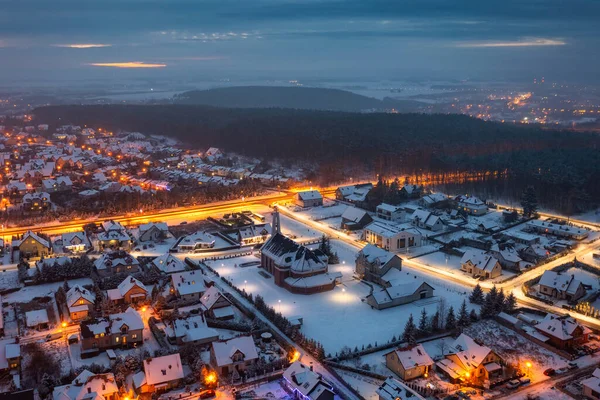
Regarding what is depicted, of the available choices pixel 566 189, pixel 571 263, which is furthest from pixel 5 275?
pixel 566 189

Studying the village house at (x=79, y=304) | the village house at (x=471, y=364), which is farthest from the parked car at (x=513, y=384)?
the village house at (x=79, y=304)

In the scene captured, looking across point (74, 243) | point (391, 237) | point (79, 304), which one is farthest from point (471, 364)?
point (74, 243)

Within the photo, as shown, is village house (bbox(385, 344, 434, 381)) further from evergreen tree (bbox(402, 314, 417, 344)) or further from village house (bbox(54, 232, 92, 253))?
→ village house (bbox(54, 232, 92, 253))

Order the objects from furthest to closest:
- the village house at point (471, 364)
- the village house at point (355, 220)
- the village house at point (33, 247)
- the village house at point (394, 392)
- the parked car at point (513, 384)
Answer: the village house at point (355, 220) < the village house at point (33, 247) < the village house at point (471, 364) < the parked car at point (513, 384) < the village house at point (394, 392)

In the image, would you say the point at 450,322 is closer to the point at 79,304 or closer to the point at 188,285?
the point at 188,285

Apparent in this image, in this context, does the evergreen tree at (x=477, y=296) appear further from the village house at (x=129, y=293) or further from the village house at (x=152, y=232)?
the village house at (x=152, y=232)

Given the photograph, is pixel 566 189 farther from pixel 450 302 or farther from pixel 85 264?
pixel 85 264
